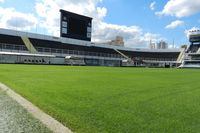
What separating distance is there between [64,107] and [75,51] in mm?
86388

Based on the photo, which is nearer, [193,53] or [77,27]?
[77,27]

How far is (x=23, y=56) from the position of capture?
7044 cm

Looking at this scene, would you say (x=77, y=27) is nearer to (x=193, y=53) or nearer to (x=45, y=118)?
(x=193, y=53)

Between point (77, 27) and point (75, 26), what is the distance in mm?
790

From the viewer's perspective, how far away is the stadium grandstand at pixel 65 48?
73.4 meters

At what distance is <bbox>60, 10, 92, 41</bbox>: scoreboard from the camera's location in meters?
82.0

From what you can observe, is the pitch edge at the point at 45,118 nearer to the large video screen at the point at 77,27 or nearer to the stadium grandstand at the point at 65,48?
the stadium grandstand at the point at 65,48

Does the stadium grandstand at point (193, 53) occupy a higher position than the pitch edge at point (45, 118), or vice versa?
the stadium grandstand at point (193, 53)

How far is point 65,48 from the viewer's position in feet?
297

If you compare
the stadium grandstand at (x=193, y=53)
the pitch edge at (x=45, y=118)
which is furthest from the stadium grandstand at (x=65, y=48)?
the pitch edge at (x=45, y=118)

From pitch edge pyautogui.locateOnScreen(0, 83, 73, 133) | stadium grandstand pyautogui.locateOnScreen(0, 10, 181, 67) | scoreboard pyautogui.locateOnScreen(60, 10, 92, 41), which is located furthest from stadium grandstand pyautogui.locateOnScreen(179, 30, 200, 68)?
pitch edge pyautogui.locateOnScreen(0, 83, 73, 133)

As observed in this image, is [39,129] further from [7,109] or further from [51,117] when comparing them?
[7,109]

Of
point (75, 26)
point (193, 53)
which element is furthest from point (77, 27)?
point (193, 53)

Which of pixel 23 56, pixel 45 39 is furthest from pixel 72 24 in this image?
pixel 23 56
